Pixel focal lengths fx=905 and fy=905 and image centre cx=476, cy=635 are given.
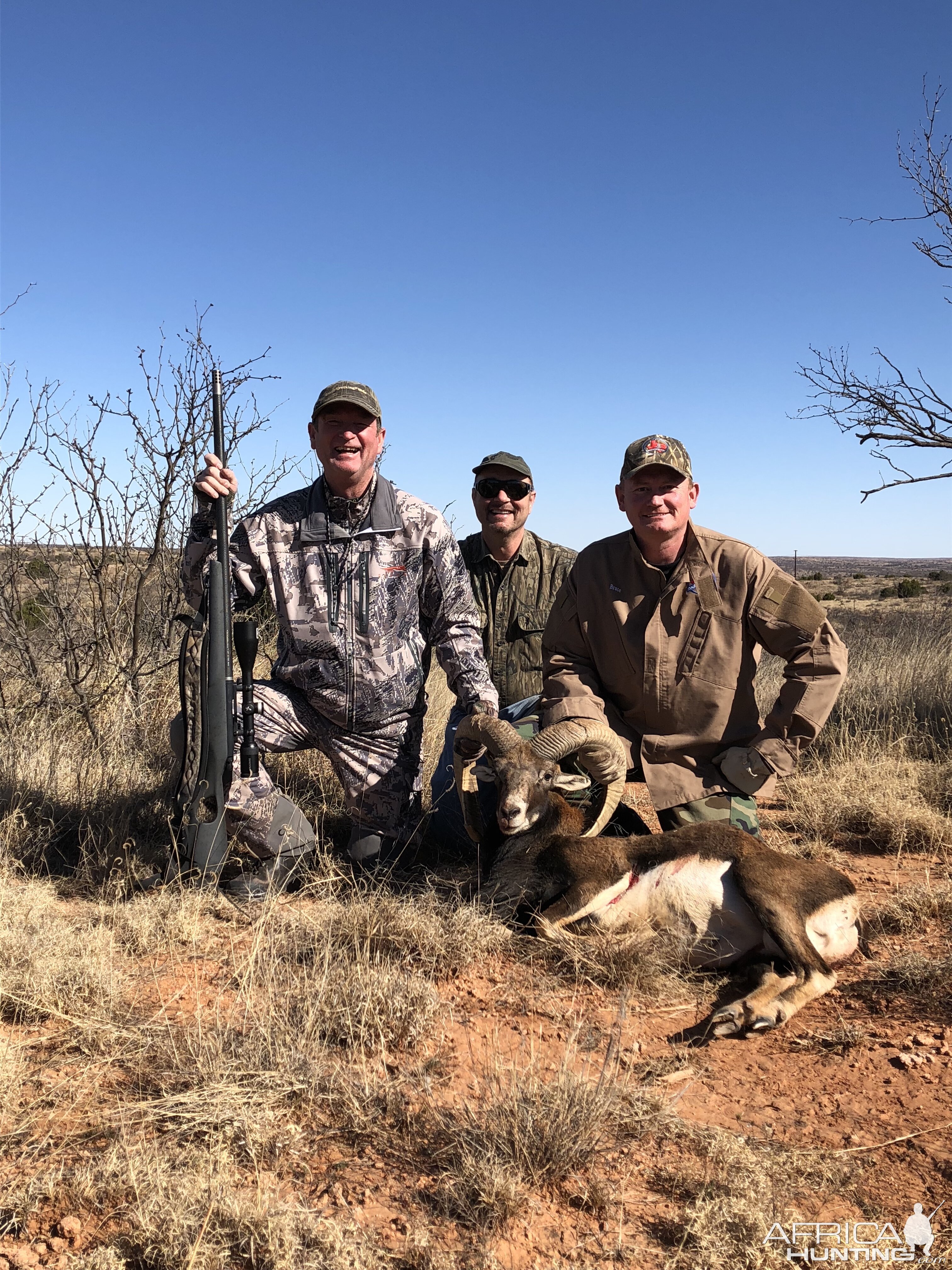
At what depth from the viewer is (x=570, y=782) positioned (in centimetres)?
511

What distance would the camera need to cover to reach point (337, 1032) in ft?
12.0

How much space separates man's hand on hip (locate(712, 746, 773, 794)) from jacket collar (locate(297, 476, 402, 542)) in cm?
246

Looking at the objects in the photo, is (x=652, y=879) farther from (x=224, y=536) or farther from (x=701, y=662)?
(x=224, y=536)

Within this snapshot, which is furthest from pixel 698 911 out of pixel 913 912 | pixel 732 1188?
pixel 732 1188

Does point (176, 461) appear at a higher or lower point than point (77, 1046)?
higher

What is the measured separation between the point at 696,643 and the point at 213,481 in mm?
2956

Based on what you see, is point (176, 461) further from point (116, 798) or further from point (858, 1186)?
point (858, 1186)

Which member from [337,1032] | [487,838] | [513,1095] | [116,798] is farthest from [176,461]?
[513,1095]

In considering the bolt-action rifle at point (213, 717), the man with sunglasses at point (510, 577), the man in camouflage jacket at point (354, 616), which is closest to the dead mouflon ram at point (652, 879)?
the man in camouflage jacket at point (354, 616)

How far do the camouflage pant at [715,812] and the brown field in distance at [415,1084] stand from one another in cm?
86

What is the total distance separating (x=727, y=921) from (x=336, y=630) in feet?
9.12

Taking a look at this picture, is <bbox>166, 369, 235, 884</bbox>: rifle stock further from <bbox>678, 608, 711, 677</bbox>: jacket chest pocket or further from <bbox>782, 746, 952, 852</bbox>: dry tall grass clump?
<bbox>782, 746, 952, 852</bbox>: dry tall grass clump

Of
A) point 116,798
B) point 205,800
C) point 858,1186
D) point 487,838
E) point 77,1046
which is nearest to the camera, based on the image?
point 858,1186

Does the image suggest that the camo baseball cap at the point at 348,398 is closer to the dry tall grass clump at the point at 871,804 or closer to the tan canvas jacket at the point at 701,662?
the tan canvas jacket at the point at 701,662
